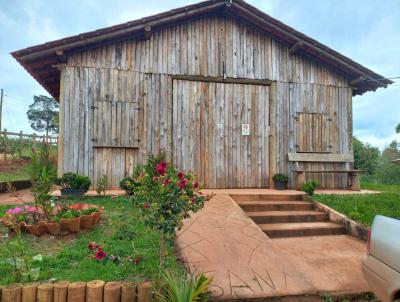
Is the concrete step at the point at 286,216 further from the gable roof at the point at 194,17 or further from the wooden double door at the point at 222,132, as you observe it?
the gable roof at the point at 194,17

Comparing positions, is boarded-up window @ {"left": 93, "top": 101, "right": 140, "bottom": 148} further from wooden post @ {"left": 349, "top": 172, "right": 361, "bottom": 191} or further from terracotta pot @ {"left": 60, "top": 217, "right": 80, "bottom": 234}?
wooden post @ {"left": 349, "top": 172, "right": 361, "bottom": 191}

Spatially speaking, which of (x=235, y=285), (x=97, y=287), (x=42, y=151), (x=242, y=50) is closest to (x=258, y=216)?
(x=235, y=285)

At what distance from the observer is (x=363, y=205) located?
5.91 metres

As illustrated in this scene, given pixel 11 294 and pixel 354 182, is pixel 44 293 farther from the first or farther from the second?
pixel 354 182

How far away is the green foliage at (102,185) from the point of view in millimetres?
6484

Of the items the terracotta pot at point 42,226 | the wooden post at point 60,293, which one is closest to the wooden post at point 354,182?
the terracotta pot at point 42,226

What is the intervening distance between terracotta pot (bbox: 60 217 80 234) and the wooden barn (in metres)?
3.24

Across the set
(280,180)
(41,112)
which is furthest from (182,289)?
(41,112)

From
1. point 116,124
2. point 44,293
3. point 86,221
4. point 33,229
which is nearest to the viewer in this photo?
point 44,293

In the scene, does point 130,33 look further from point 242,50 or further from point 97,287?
point 97,287

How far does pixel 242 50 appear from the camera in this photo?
8.23 m

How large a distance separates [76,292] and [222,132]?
6.12 meters

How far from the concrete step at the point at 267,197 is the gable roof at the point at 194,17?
14.5 feet

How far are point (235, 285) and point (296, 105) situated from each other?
6.80m
